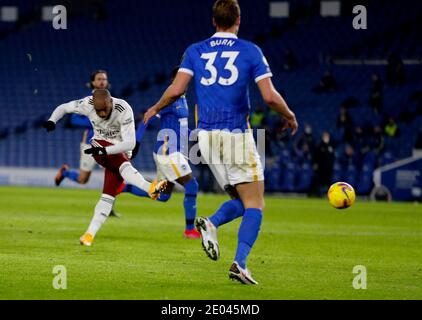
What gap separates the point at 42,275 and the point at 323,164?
1917 centimetres

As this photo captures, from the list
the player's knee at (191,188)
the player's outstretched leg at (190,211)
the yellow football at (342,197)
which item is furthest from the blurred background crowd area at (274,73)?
the yellow football at (342,197)

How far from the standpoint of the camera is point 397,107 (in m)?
29.7

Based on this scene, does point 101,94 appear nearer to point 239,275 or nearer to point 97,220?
point 97,220

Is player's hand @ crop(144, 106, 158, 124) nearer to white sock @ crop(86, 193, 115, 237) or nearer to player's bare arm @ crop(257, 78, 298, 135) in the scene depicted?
player's bare arm @ crop(257, 78, 298, 135)

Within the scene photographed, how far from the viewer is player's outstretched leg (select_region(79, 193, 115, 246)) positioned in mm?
10961

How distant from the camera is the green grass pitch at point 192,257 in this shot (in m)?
7.34

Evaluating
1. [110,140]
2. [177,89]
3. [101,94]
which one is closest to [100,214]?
[110,140]

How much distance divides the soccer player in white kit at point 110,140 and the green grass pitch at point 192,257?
20.7 inches

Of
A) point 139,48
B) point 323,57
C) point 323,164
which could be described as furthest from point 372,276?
point 139,48

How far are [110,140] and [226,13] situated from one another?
3.79 meters

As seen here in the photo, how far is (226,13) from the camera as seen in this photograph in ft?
25.9

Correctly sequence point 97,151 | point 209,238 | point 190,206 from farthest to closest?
point 190,206 → point 97,151 → point 209,238

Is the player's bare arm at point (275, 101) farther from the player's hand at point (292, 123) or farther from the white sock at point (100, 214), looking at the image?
the white sock at point (100, 214)
